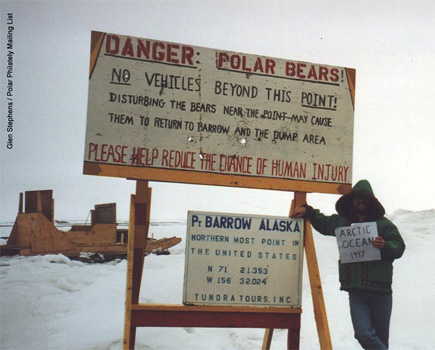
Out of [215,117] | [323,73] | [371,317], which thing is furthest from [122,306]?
[323,73]

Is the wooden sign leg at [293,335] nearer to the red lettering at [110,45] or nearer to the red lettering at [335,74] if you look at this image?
the red lettering at [335,74]

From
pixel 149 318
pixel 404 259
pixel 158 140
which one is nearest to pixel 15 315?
pixel 149 318

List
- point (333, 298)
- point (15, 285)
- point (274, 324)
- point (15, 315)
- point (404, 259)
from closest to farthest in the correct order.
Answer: point (274, 324) → point (15, 315) → point (333, 298) → point (15, 285) → point (404, 259)

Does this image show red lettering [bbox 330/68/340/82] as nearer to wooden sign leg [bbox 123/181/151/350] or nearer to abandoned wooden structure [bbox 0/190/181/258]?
wooden sign leg [bbox 123/181/151/350]

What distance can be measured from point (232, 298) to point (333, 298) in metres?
4.25

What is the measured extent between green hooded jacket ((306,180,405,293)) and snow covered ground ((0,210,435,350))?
2.28 metres

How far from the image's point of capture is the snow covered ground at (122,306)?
20.4ft

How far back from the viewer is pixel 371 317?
4316mm

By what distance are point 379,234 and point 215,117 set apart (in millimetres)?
1794

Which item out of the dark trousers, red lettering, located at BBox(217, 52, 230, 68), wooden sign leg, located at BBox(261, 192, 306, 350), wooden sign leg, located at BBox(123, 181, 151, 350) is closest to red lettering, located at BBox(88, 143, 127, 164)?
wooden sign leg, located at BBox(123, 181, 151, 350)

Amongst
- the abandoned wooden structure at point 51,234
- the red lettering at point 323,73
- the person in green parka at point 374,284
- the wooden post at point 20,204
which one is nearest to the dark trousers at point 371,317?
the person in green parka at point 374,284

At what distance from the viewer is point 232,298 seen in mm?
4461

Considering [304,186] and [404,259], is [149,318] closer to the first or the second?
[304,186]

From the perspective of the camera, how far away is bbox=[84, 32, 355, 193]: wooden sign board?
4367mm
